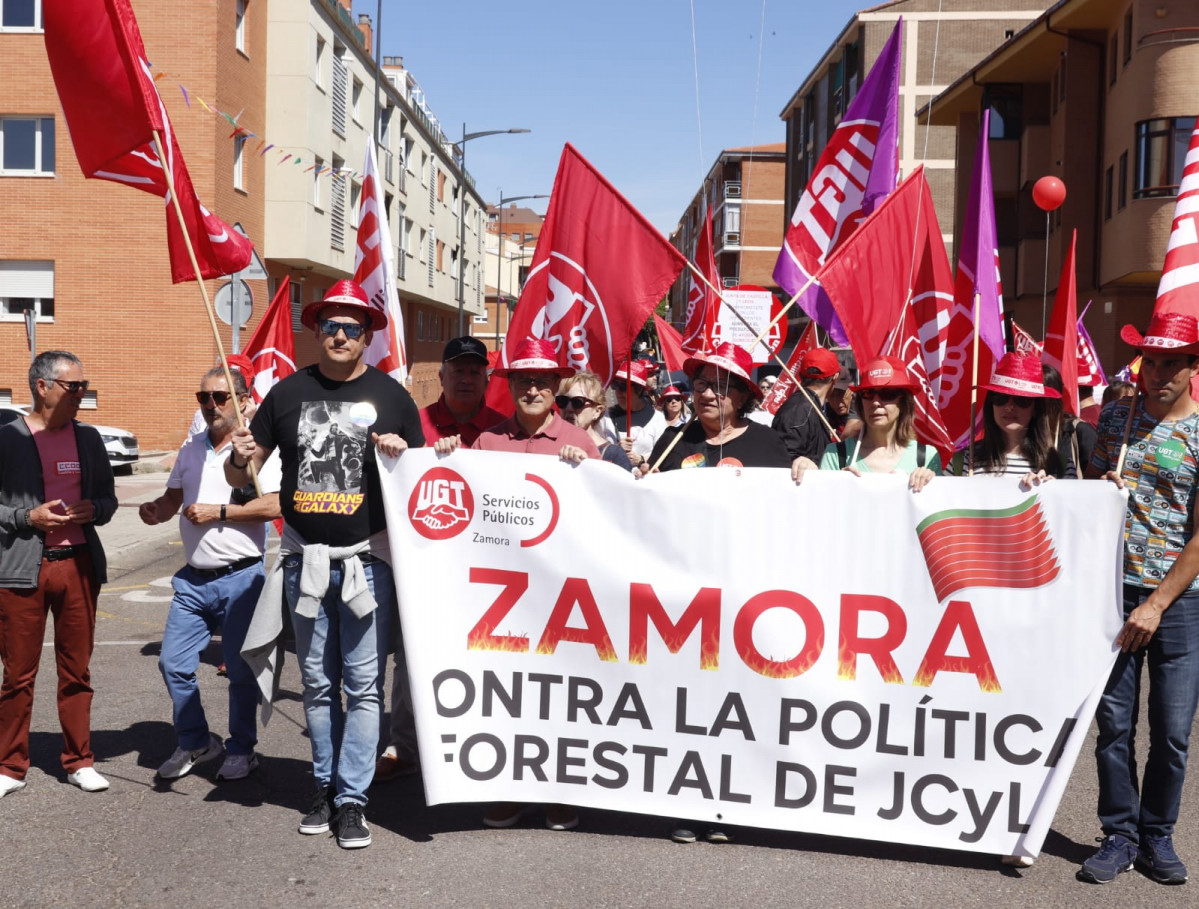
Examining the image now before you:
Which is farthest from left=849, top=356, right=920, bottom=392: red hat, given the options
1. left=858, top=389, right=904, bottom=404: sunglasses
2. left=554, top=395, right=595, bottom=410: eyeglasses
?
left=554, top=395, right=595, bottom=410: eyeglasses

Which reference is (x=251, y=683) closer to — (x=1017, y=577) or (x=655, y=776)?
(x=655, y=776)

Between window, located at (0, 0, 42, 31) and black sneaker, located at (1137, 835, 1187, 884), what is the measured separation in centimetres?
2748

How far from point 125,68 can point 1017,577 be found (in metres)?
4.50

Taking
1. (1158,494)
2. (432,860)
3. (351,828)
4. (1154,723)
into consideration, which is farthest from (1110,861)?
(351,828)

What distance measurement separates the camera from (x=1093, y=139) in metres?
29.4

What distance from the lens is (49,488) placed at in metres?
5.39

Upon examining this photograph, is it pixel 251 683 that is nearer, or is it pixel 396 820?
pixel 396 820

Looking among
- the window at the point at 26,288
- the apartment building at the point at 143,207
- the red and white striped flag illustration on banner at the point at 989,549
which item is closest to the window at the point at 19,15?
the apartment building at the point at 143,207

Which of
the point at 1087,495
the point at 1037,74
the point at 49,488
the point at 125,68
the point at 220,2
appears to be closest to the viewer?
the point at 1087,495

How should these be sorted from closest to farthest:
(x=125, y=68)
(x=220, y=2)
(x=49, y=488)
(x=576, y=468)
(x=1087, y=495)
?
(x=1087, y=495) → (x=576, y=468) → (x=49, y=488) → (x=125, y=68) → (x=220, y=2)

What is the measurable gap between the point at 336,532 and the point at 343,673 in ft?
1.94

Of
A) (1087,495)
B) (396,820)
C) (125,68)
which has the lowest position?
(396,820)

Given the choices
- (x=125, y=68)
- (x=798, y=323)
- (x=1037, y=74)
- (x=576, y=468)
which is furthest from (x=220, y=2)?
(x=798, y=323)

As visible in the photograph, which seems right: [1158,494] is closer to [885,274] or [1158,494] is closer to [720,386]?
[720,386]
